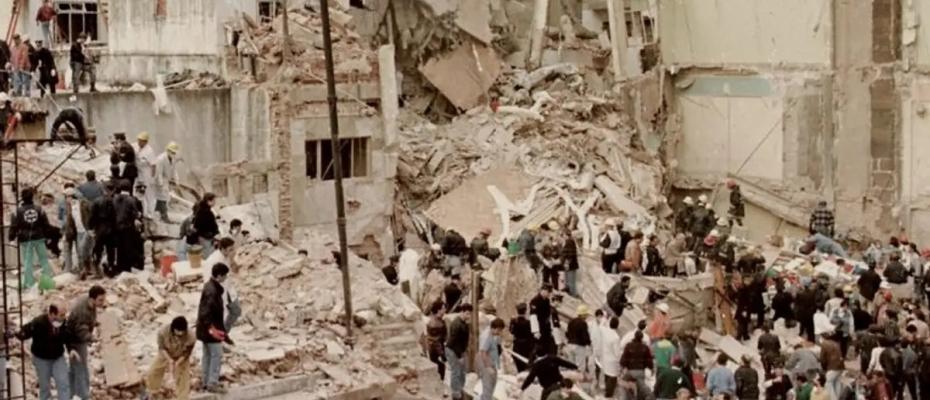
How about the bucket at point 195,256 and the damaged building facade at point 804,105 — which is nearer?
the bucket at point 195,256

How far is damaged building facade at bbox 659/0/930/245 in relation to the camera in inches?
1196

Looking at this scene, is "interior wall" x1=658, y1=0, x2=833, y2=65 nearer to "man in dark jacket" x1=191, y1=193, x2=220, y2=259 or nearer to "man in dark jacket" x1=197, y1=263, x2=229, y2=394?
"man in dark jacket" x1=191, y1=193, x2=220, y2=259

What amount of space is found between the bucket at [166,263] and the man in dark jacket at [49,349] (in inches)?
167

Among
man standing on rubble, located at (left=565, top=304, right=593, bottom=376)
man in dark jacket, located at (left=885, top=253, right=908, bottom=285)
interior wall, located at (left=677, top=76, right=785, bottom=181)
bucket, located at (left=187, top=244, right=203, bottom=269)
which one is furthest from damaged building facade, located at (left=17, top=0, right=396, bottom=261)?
interior wall, located at (left=677, top=76, right=785, bottom=181)

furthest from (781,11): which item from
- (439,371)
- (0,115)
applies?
(0,115)

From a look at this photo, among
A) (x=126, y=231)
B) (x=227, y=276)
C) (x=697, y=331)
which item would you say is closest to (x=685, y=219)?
(x=697, y=331)

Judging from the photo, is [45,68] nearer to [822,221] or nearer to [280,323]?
[280,323]

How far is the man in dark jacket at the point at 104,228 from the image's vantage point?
1653 centimetres

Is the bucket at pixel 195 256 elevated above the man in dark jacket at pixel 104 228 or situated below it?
below

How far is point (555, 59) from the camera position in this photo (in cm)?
3503

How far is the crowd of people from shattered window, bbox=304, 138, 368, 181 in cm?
254

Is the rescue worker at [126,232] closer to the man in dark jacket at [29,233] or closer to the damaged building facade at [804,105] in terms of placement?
the man in dark jacket at [29,233]

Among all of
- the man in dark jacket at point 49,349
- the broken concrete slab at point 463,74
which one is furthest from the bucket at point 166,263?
the broken concrete slab at point 463,74

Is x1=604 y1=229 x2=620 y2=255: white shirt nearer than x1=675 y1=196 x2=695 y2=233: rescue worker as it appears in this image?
Yes
